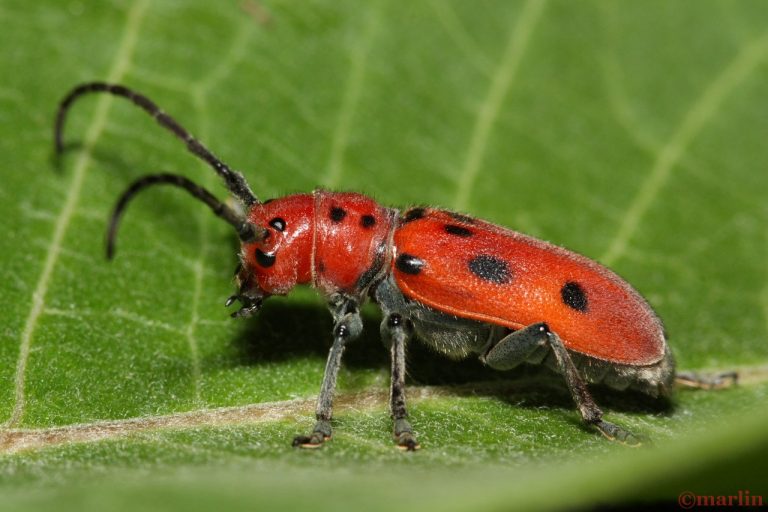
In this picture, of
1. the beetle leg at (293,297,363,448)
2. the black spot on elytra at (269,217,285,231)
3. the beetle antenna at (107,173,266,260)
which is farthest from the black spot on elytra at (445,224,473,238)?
the beetle antenna at (107,173,266,260)

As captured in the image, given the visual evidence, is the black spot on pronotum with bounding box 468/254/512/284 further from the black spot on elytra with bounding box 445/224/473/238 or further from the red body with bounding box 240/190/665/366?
the black spot on elytra with bounding box 445/224/473/238

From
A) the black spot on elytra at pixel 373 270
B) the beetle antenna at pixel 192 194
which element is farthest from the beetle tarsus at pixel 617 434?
the beetle antenna at pixel 192 194

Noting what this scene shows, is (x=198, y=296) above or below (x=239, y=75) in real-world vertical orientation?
below

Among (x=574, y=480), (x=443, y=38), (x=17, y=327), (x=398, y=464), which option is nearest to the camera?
(x=574, y=480)

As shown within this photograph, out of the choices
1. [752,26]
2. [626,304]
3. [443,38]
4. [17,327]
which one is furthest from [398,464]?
[752,26]

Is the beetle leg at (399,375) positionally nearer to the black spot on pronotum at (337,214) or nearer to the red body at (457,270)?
the red body at (457,270)

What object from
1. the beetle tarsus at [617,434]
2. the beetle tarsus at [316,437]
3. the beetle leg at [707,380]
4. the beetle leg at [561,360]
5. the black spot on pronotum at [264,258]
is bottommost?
the beetle tarsus at [316,437]

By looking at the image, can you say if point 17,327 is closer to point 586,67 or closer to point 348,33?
point 348,33
